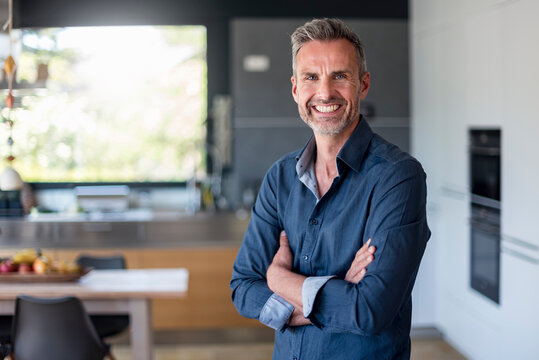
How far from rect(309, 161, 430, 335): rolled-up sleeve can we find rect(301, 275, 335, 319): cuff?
0.01 meters

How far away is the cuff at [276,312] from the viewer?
1864 millimetres

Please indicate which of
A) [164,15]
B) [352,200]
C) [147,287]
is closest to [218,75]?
[164,15]

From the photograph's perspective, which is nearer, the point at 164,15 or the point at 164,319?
the point at 164,319

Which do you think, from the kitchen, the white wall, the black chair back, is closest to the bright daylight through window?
the kitchen

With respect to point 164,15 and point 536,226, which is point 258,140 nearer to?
point 164,15

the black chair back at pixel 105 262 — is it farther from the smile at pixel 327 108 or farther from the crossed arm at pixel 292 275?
the smile at pixel 327 108

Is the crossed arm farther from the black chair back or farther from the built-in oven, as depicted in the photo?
the black chair back

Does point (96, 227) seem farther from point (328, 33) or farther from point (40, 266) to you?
point (328, 33)

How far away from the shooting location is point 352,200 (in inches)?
72.2

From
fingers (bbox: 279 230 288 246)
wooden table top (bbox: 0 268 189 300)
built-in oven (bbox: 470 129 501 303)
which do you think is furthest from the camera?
built-in oven (bbox: 470 129 501 303)

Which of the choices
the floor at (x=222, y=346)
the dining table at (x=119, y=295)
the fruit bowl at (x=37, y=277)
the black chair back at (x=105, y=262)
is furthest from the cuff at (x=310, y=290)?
the floor at (x=222, y=346)

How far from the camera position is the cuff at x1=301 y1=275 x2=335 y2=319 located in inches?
70.2

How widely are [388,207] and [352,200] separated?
0.36 feet

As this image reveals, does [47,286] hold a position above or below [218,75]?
below
